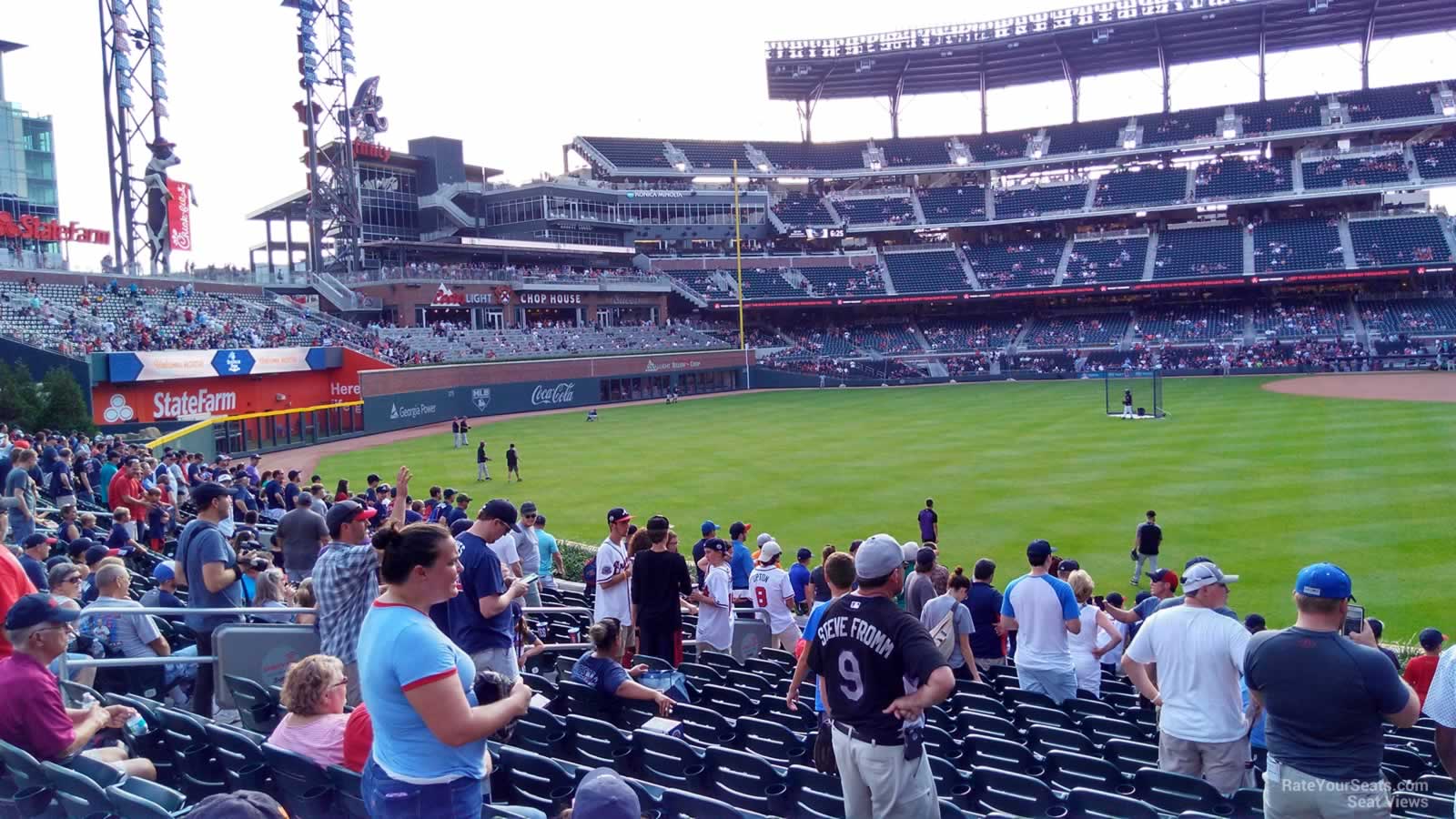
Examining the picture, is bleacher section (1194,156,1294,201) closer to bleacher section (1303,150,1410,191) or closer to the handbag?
bleacher section (1303,150,1410,191)

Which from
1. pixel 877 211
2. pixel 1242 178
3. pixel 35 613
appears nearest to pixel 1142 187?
pixel 1242 178

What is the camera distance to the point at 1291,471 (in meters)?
24.0

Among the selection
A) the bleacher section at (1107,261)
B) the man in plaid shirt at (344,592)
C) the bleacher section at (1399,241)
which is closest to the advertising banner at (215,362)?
the man in plaid shirt at (344,592)

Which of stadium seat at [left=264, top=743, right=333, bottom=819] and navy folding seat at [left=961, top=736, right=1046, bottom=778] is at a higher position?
stadium seat at [left=264, top=743, right=333, bottom=819]

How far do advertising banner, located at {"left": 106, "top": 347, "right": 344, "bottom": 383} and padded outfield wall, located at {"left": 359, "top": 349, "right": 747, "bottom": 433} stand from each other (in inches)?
83.5

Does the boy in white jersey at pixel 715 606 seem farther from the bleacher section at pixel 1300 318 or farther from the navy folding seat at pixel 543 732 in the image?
the bleacher section at pixel 1300 318

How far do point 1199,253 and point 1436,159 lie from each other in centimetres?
1482

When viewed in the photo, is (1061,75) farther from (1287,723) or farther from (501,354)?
(1287,723)

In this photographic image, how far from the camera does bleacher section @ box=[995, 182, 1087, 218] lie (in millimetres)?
71688

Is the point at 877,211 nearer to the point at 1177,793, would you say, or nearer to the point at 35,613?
the point at 1177,793

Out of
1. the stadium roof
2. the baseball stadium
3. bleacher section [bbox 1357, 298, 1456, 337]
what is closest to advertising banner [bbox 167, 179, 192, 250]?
the baseball stadium

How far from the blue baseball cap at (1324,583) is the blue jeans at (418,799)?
3494 mm

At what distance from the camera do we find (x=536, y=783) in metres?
5.06

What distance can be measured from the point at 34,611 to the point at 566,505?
64.4ft
